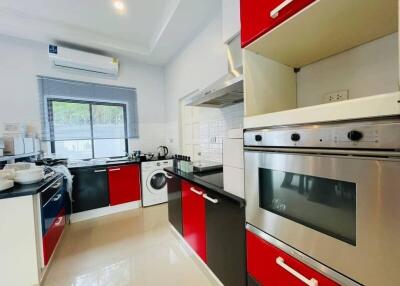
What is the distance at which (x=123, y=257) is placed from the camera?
6.28 feet

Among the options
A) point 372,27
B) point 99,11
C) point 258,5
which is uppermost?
point 99,11

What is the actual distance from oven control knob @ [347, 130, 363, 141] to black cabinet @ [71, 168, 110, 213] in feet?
10.1

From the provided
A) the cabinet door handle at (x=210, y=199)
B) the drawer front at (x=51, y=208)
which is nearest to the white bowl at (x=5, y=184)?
the drawer front at (x=51, y=208)

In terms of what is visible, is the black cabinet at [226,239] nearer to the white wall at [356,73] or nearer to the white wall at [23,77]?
the white wall at [356,73]

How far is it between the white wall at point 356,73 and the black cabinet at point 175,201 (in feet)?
4.49

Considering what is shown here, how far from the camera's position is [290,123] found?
0.80 meters

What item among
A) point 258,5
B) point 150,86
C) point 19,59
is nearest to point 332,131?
point 258,5

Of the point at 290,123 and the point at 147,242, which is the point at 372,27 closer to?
the point at 290,123

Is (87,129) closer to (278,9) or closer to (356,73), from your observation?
(278,9)

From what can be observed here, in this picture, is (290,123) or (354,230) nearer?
(354,230)

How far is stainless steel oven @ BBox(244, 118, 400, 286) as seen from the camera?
1.78 ft

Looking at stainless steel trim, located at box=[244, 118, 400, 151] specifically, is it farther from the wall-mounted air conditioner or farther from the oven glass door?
the wall-mounted air conditioner

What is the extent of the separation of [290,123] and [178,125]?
2733 millimetres

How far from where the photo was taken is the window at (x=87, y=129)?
3.05 meters
